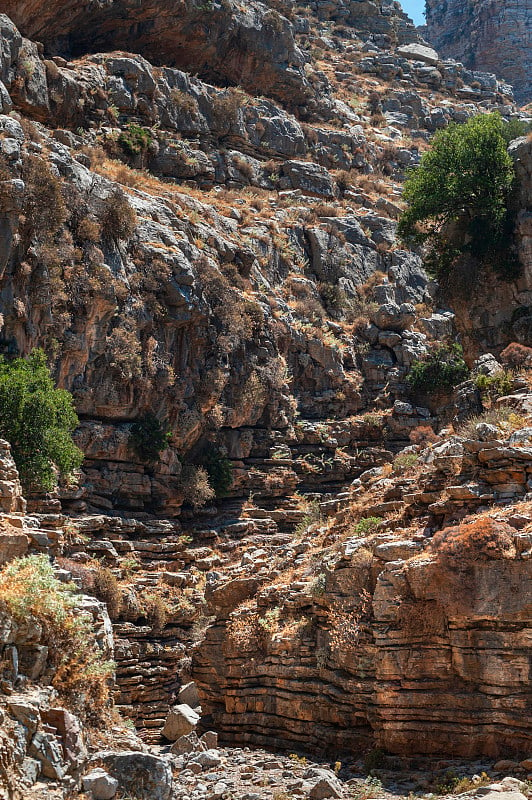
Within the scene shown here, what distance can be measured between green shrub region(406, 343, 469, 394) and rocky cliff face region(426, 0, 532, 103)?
63.6 m

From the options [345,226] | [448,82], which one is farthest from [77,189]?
[448,82]

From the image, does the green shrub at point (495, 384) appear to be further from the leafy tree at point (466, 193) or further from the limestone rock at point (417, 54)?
the limestone rock at point (417, 54)

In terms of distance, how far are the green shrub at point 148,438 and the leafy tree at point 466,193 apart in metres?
11.9

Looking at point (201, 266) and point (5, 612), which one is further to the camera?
point (201, 266)

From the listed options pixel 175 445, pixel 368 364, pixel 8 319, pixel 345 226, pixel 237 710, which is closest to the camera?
pixel 237 710

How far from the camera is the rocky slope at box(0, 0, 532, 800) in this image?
46.5 feet

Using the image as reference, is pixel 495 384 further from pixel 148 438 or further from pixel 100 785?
pixel 100 785

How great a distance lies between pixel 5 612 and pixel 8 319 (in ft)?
56.1

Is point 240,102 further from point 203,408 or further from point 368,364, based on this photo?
point 203,408

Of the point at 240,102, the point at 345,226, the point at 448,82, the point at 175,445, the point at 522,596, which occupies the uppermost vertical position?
the point at 448,82

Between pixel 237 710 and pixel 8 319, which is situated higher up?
pixel 8 319

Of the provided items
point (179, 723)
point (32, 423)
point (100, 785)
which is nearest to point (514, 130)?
point (32, 423)

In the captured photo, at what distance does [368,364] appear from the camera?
4016 cm

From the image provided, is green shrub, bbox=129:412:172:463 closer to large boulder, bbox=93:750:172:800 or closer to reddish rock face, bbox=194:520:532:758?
reddish rock face, bbox=194:520:532:758
